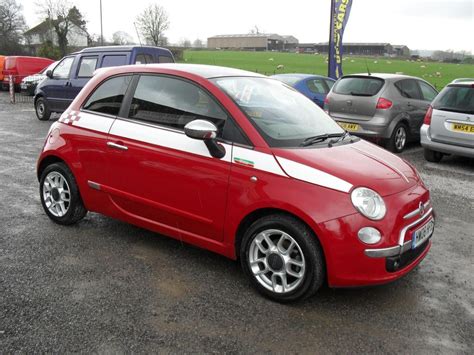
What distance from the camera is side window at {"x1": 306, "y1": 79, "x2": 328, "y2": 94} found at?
40.9ft

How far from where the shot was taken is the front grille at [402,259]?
3252 mm

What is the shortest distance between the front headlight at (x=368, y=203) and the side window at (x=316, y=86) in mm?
9488

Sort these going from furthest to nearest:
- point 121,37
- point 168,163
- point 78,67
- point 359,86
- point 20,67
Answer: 1. point 121,37
2. point 20,67
3. point 78,67
4. point 359,86
5. point 168,163

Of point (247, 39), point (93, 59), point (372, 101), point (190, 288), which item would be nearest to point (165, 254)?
point (190, 288)

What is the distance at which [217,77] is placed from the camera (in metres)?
4.02


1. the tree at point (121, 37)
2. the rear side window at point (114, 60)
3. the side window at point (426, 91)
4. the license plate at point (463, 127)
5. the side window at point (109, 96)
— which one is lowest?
the license plate at point (463, 127)

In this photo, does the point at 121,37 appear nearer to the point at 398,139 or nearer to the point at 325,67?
the point at 325,67

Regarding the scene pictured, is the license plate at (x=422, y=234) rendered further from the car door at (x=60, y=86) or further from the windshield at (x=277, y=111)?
the car door at (x=60, y=86)

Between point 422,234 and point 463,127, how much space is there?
5.03 metres

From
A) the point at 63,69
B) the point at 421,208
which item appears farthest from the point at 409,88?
the point at 63,69

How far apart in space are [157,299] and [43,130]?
31.7ft

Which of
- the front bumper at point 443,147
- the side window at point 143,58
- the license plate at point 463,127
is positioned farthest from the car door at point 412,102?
the side window at point 143,58

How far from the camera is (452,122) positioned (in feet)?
26.2

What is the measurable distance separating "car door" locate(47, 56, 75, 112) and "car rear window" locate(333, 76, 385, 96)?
6820 millimetres
